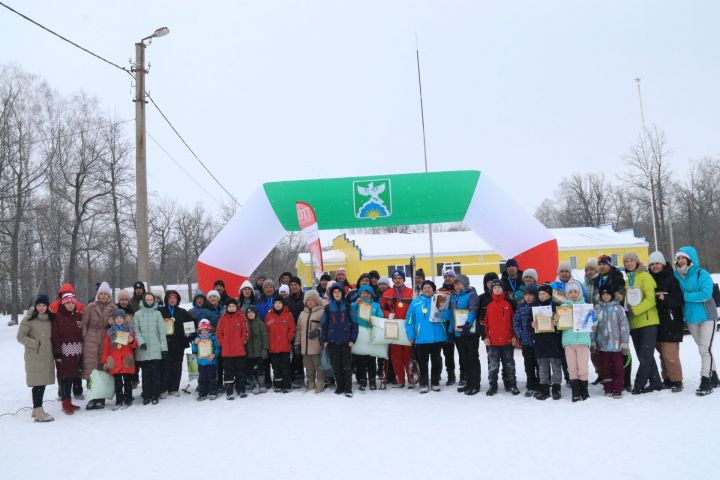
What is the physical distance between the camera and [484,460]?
4711 millimetres

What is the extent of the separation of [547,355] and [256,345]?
3.93 meters

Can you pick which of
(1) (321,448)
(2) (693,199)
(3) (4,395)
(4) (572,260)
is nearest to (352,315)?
(1) (321,448)

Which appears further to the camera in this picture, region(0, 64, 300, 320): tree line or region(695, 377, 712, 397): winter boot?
region(0, 64, 300, 320): tree line

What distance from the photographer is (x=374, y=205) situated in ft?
34.7

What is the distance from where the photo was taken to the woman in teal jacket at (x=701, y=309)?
6531 millimetres

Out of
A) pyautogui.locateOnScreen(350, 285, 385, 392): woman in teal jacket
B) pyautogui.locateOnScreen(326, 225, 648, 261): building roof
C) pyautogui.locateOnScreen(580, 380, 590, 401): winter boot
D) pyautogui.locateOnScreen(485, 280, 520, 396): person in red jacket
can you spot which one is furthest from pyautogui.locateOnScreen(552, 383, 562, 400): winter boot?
pyautogui.locateOnScreen(326, 225, 648, 261): building roof

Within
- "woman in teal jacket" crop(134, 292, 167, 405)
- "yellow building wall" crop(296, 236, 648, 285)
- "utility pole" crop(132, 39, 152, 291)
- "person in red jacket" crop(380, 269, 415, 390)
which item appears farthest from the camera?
"yellow building wall" crop(296, 236, 648, 285)

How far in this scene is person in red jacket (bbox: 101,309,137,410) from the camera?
7289 millimetres

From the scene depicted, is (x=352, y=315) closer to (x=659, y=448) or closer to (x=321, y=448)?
(x=321, y=448)

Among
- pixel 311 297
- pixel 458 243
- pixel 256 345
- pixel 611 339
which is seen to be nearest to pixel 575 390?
pixel 611 339

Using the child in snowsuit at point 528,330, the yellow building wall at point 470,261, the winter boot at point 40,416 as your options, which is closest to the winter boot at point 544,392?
the child in snowsuit at point 528,330

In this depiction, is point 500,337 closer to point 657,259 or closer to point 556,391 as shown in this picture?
point 556,391

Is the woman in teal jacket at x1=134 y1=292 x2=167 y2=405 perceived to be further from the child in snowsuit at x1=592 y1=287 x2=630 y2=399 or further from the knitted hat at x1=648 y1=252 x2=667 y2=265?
the knitted hat at x1=648 y1=252 x2=667 y2=265

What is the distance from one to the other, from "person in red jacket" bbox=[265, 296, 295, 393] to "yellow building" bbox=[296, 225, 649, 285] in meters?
24.2
